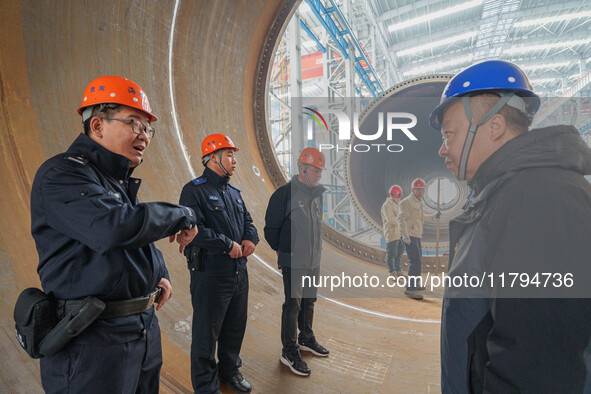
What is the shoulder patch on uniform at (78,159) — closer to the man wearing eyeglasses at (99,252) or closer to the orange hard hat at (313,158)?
the man wearing eyeglasses at (99,252)

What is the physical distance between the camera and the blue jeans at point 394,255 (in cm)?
400

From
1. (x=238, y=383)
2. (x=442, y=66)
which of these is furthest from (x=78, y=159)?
(x=442, y=66)

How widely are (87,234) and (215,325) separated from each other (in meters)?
1.03

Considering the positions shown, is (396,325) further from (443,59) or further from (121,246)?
(443,59)

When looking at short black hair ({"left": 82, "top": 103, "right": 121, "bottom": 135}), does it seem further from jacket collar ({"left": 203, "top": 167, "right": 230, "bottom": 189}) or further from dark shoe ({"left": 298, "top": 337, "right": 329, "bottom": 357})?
dark shoe ({"left": 298, "top": 337, "right": 329, "bottom": 357})

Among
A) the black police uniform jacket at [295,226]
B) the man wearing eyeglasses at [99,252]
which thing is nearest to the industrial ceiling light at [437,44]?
the black police uniform jacket at [295,226]

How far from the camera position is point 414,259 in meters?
3.86

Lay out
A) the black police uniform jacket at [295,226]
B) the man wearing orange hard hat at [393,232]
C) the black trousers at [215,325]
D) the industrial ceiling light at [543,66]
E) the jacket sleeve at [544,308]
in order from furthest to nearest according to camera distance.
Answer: the industrial ceiling light at [543,66] → the man wearing orange hard hat at [393,232] → the black police uniform jacket at [295,226] → the black trousers at [215,325] → the jacket sleeve at [544,308]

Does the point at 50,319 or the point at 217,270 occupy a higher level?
the point at 50,319

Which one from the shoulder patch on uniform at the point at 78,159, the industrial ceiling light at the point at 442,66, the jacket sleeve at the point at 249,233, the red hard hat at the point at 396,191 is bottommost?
the jacket sleeve at the point at 249,233

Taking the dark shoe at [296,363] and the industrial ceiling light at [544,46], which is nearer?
the dark shoe at [296,363]

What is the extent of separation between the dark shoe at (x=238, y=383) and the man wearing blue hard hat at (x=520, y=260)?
1.39m

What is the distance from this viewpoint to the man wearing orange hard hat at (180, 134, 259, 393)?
171 centimetres

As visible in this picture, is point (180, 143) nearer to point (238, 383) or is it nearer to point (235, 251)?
point (235, 251)
